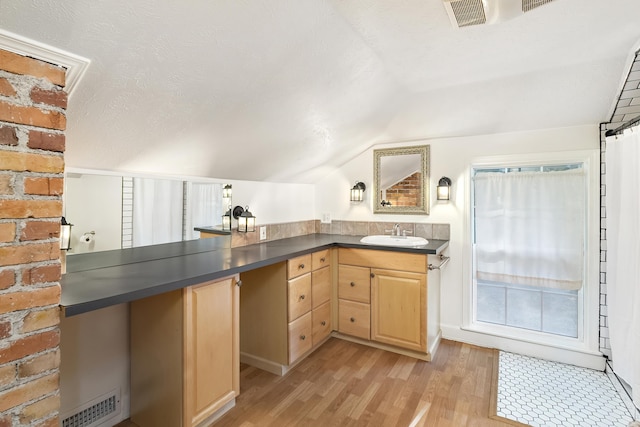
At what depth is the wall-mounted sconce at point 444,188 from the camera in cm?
301

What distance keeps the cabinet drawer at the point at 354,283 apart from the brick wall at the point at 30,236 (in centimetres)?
213

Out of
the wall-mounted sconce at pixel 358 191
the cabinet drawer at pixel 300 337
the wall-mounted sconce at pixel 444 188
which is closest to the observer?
the cabinet drawer at pixel 300 337

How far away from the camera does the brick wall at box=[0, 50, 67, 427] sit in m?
1.03

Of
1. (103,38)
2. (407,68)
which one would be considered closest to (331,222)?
(407,68)

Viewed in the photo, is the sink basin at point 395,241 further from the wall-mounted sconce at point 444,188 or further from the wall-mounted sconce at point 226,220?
the wall-mounted sconce at point 226,220

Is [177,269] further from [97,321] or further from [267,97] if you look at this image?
[267,97]

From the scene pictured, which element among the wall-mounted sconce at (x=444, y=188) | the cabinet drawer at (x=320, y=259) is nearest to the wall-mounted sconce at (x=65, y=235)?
the cabinet drawer at (x=320, y=259)

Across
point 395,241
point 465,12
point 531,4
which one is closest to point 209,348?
point 395,241

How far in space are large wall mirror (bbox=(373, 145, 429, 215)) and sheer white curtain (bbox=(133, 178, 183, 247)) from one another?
1916mm

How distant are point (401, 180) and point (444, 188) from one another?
16.7 inches

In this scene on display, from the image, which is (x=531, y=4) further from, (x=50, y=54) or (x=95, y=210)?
(x=95, y=210)

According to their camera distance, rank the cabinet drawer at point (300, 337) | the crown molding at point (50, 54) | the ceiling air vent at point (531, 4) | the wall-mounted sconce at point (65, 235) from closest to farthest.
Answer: the crown molding at point (50, 54) → the ceiling air vent at point (531, 4) → the wall-mounted sconce at point (65, 235) → the cabinet drawer at point (300, 337)

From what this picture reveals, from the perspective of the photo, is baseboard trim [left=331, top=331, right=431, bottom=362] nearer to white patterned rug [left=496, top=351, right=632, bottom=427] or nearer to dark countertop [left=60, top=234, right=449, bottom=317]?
white patterned rug [left=496, top=351, right=632, bottom=427]

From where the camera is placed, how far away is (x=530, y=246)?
2805mm
